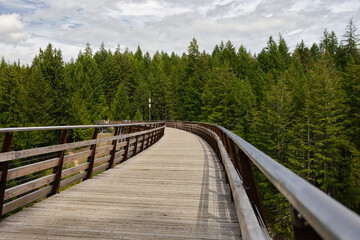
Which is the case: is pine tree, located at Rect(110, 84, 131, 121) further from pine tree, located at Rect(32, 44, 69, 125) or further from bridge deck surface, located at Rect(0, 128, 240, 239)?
bridge deck surface, located at Rect(0, 128, 240, 239)

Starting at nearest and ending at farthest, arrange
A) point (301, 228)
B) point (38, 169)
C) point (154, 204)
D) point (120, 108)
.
A: point (301, 228) < point (38, 169) < point (154, 204) < point (120, 108)

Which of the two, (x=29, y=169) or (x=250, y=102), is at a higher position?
(x=250, y=102)

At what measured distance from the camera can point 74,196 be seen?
16.4ft

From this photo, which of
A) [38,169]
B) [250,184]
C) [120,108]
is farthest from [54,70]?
[250,184]

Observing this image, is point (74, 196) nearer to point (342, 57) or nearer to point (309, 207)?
point (309, 207)

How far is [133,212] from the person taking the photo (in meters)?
4.16

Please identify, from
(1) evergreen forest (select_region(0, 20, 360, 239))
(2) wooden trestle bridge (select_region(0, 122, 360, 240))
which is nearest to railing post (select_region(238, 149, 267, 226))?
(2) wooden trestle bridge (select_region(0, 122, 360, 240))

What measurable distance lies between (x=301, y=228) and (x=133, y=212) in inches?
140

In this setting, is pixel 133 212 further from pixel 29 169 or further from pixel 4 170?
pixel 4 170

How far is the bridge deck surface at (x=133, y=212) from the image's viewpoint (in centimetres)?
333

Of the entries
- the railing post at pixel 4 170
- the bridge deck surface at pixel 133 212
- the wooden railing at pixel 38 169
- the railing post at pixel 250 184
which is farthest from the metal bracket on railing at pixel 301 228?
the railing post at pixel 4 170

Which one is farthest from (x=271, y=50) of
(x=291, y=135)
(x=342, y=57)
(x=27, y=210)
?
(x=27, y=210)

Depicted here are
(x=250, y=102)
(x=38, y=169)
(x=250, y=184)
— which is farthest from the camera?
(x=250, y=102)

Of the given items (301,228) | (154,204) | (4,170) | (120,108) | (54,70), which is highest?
(54,70)
